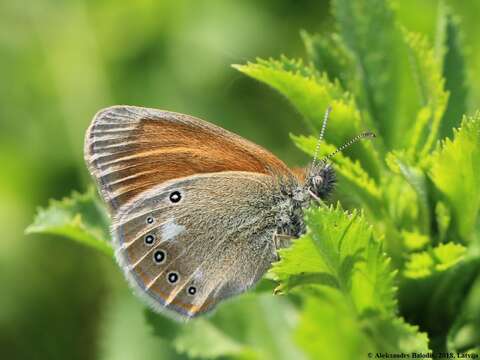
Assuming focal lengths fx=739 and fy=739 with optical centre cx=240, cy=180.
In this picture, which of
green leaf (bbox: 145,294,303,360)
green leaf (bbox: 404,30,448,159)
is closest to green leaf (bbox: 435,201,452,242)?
green leaf (bbox: 404,30,448,159)

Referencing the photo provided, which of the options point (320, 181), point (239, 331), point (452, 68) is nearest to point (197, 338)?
point (239, 331)

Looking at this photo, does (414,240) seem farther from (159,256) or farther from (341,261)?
(159,256)

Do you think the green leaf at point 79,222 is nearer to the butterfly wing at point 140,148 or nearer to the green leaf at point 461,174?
the butterfly wing at point 140,148

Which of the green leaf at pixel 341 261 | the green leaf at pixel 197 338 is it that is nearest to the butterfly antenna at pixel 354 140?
the green leaf at pixel 341 261

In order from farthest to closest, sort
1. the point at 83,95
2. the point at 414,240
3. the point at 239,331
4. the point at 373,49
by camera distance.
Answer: the point at 83,95 < the point at 239,331 < the point at 373,49 < the point at 414,240

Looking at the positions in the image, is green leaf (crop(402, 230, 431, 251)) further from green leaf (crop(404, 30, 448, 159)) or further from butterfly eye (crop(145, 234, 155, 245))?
butterfly eye (crop(145, 234, 155, 245))

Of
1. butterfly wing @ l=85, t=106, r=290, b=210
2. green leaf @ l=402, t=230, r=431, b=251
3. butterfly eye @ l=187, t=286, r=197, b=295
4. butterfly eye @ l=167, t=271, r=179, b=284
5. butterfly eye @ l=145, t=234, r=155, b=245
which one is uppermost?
butterfly wing @ l=85, t=106, r=290, b=210
